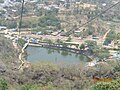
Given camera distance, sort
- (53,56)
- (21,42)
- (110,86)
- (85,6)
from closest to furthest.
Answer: (110,86) < (53,56) < (21,42) < (85,6)

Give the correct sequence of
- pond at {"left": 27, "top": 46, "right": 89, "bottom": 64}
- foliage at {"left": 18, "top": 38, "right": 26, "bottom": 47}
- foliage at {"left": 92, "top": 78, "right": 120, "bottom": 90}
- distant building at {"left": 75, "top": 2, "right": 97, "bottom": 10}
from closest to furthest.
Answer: foliage at {"left": 92, "top": 78, "right": 120, "bottom": 90} → pond at {"left": 27, "top": 46, "right": 89, "bottom": 64} → foliage at {"left": 18, "top": 38, "right": 26, "bottom": 47} → distant building at {"left": 75, "top": 2, "right": 97, "bottom": 10}

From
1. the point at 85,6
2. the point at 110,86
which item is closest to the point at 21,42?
the point at 85,6

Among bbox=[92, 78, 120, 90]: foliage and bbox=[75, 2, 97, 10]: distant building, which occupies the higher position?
bbox=[92, 78, 120, 90]: foliage

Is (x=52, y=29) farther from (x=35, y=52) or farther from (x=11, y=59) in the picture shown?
(x=11, y=59)

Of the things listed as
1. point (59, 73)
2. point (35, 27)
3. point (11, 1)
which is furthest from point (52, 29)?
point (59, 73)

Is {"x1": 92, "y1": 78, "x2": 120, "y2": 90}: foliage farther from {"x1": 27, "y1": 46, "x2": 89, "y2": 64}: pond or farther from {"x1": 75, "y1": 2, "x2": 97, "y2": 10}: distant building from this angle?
{"x1": 75, "y1": 2, "x2": 97, "y2": 10}: distant building

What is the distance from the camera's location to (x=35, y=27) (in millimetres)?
16891

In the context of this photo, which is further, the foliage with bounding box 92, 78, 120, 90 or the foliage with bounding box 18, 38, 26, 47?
the foliage with bounding box 18, 38, 26, 47

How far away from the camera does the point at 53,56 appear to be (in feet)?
43.7

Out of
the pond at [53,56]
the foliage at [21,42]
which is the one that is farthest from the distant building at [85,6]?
the foliage at [21,42]

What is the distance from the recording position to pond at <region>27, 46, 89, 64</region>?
12844mm

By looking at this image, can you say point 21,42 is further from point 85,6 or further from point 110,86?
point 110,86

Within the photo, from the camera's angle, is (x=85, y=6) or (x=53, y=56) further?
(x=85, y=6)

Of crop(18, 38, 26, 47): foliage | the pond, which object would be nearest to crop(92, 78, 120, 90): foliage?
the pond
